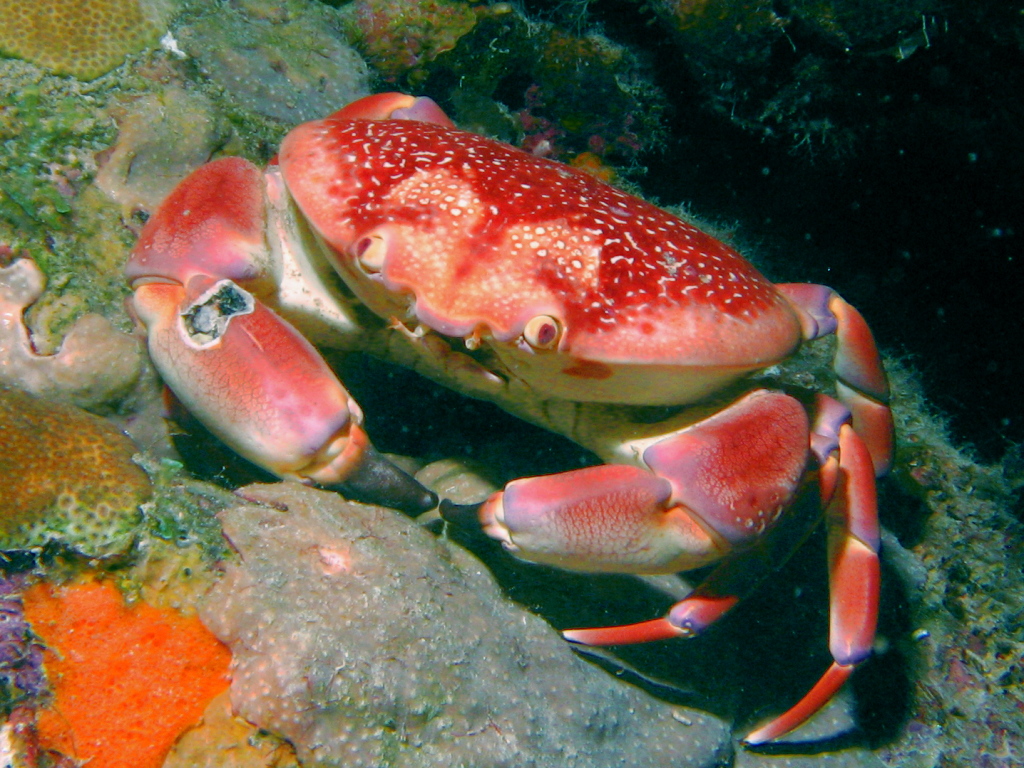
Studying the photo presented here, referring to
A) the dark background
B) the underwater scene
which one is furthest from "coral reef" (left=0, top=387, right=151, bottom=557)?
the dark background

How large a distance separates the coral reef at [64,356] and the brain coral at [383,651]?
2.96 ft

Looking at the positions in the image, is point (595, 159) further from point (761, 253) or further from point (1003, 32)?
point (1003, 32)

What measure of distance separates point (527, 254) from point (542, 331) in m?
0.31

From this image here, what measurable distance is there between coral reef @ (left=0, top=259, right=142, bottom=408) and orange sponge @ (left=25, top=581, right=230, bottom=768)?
3.35 ft

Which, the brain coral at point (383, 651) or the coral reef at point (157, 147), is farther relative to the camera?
the coral reef at point (157, 147)

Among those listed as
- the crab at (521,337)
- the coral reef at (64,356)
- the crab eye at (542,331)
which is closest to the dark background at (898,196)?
the crab at (521,337)

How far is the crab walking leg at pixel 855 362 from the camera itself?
306cm

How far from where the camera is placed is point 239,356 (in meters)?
2.12

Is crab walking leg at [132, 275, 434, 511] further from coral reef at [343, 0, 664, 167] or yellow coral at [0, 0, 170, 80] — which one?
coral reef at [343, 0, 664, 167]

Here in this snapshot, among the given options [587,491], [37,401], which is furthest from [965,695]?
[37,401]

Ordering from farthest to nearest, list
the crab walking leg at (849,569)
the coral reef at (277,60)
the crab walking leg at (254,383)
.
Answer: the coral reef at (277,60) < the crab walking leg at (849,569) < the crab walking leg at (254,383)

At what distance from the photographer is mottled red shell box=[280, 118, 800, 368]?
85.3 inches

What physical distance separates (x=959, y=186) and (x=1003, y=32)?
1.70 metres

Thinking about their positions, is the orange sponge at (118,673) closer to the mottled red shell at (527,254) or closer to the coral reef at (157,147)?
the mottled red shell at (527,254)
